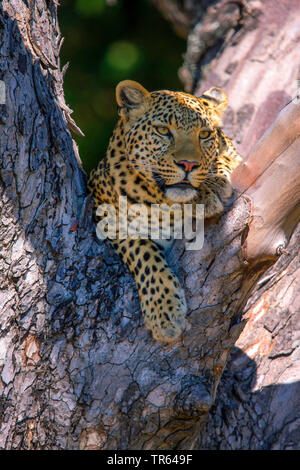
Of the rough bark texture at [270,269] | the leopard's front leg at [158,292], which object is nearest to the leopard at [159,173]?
the leopard's front leg at [158,292]

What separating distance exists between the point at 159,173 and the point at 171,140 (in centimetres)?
24

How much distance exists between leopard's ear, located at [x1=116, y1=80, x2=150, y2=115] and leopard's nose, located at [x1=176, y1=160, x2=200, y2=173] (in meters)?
0.63

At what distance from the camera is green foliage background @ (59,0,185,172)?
9609 millimetres

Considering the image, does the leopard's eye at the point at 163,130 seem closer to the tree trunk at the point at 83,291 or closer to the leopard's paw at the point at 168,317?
the tree trunk at the point at 83,291

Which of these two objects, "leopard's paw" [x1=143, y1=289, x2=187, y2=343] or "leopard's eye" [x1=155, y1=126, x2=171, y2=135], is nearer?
"leopard's paw" [x1=143, y1=289, x2=187, y2=343]

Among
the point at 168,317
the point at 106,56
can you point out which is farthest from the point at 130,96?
the point at 106,56

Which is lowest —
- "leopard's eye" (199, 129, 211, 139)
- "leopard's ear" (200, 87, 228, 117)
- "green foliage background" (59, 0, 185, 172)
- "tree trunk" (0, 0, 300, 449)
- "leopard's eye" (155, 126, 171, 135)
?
"green foliage background" (59, 0, 185, 172)

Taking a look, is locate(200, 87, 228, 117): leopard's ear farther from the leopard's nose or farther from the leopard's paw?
the leopard's paw

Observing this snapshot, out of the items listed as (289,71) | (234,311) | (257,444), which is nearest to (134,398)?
(234,311)

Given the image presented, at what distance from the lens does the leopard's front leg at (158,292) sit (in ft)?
11.1

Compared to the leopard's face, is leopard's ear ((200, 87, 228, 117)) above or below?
above

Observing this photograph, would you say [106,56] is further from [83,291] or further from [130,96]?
[83,291]

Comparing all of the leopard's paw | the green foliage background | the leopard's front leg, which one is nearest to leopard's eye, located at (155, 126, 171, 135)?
the leopard's front leg

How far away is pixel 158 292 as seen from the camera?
3.48 m
